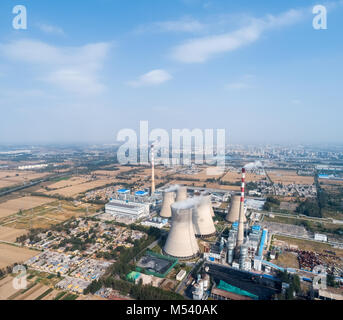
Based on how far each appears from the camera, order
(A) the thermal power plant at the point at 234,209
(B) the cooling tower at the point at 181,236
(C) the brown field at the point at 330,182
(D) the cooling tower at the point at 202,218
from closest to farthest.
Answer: (B) the cooling tower at the point at 181,236 < (D) the cooling tower at the point at 202,218 < (A) the thermal power plant at the point at 234,209 < (C) the brown field at the point at 330,182

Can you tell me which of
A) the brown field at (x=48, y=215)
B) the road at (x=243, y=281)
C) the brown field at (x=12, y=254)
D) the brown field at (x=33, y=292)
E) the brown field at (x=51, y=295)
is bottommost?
the road at (x=243, y=281)

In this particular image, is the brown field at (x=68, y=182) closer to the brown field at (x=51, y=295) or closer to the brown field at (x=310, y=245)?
the brown field at (x=51, y=295)

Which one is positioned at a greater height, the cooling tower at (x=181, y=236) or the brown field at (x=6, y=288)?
the cooling tower at (x=181, y=236)

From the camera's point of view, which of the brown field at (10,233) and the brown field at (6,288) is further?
the brown field at (10,233)

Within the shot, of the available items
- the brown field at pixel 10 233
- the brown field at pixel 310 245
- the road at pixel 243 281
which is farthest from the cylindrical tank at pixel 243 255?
the brown field at pixel 10 233

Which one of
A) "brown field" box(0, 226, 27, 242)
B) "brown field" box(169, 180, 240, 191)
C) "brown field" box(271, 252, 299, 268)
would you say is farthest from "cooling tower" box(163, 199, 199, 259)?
"brown field" box(169, 180, 240, 191)

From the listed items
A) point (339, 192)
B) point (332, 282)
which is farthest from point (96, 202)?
point (339, 192)

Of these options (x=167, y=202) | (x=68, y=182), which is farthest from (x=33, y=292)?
(x=68, y=182)
